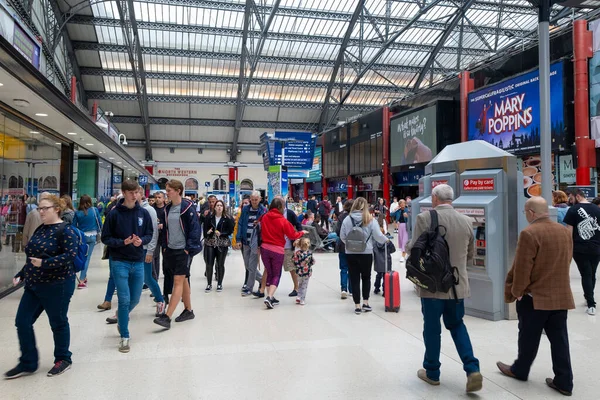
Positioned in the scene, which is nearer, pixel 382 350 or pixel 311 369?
pixel 311 369

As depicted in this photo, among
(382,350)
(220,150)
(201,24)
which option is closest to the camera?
(382,350)

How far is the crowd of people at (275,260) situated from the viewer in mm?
3447

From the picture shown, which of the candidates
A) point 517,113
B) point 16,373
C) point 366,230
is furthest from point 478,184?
point 517,113

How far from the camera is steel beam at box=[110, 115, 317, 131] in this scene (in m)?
37.4

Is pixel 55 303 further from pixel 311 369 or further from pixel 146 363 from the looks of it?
pixel 311 369

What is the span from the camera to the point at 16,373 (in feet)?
12.2

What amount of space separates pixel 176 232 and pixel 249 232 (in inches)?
87.7

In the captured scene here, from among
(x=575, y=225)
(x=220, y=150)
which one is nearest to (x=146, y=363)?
(x=575, y=225)

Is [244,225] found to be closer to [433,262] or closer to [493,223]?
[493,223]

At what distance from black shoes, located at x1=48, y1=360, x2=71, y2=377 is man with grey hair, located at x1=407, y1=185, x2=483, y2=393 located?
9.73 feet

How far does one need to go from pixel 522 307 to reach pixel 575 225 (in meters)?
3.00

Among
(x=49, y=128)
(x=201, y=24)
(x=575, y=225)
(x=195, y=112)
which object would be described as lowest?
(x=575, y=225)

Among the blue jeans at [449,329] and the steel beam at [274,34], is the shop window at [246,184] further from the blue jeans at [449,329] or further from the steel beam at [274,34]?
the blue jeans at [449,329]

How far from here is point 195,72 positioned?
33.8 meters
